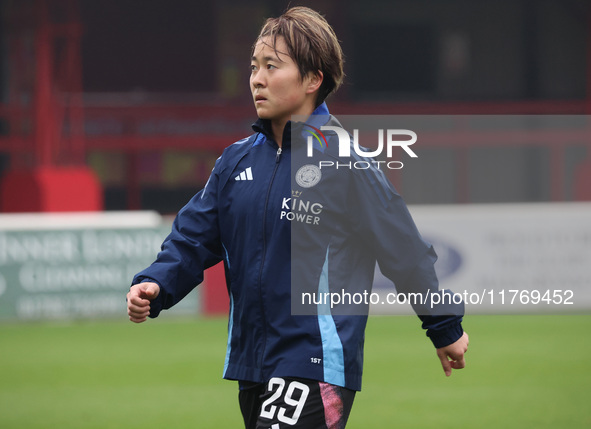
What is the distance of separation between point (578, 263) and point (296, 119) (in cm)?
927

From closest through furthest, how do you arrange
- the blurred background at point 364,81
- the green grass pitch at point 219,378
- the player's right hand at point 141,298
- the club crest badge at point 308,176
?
the player's right hand at point 141,298
the club crest badge at point 308,176
the green grass pitch at point 219,378
the blurred background at point 364,81

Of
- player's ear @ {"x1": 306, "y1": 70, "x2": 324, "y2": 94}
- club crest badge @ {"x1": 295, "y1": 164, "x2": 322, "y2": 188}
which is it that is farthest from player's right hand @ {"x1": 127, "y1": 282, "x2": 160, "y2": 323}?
player's ear @ {"x1": 306, "y1": 70, "x2": 324, "y2": 94}

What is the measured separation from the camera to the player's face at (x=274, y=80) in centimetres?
321

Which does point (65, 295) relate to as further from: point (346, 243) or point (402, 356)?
point (346, 243)

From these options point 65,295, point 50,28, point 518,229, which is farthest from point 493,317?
point 50,28

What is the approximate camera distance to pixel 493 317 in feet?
41.1

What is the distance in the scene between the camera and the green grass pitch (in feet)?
21.3

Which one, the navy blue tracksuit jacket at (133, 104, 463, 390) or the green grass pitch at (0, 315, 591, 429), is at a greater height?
the navy blue tracksuit jacket at (133, 104, 463, 390)

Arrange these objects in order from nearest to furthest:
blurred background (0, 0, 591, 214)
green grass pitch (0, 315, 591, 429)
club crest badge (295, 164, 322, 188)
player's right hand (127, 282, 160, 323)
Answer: player's right hand (127, 282, 160, 323) → club crest badge (295, 164, 322, 188) → green grass pitch (0, 315, 591, 429) → blurred background (0, 0, 591, 214)

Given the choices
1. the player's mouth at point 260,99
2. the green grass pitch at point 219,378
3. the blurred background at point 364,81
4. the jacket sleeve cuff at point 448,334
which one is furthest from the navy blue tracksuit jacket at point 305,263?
the blurred background at point 364,81

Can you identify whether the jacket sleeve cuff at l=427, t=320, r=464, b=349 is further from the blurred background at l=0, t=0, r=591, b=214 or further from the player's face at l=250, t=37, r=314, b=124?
the blurred background at l=0, t=0, r=591, b=214

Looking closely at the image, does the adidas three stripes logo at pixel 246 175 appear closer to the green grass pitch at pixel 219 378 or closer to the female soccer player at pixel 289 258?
the female soccer player at pixel 289 258

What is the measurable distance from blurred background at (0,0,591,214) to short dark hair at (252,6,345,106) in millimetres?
16487

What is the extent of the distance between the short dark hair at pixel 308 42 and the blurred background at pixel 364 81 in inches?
649
